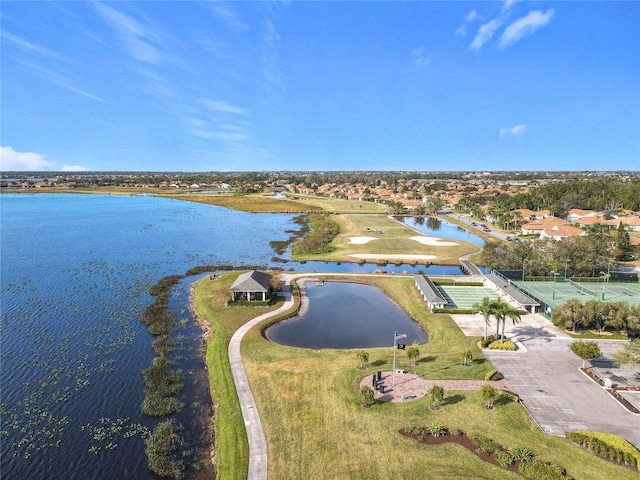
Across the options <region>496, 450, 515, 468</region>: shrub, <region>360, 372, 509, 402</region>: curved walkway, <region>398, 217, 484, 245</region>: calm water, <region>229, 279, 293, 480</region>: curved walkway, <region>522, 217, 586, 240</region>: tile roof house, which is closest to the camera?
<region>496, 450, 515, 468</region>: shrub

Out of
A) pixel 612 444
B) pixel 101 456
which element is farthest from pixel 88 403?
pixel 612 444

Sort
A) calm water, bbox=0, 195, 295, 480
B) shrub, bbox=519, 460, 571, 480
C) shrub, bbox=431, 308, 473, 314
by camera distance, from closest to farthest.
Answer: shrub, bbox=519, 460, 571, 480
calm water, bbox=0, 195, 295, 480
shrub, bbox=431, 308, 473, 314

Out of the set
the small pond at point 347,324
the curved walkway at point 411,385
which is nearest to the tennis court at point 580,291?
the small pond at point 347,324

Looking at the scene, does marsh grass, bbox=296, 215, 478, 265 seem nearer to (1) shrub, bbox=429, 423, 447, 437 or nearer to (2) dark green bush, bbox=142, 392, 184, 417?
(2) dark green bush, bbox=142, 392, 184, 417

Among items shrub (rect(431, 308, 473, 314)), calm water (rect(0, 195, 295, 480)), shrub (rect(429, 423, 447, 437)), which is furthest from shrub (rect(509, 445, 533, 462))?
shrub (rect(431, 308, 473, 314))

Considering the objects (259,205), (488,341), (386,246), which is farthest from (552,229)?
(259,205)

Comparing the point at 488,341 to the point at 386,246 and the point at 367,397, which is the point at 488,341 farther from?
the point at 386,246
